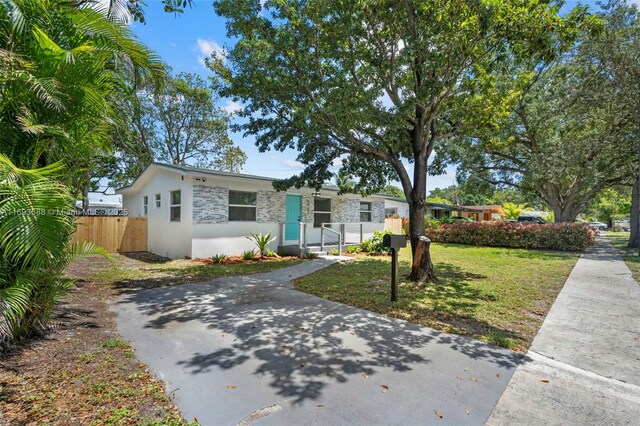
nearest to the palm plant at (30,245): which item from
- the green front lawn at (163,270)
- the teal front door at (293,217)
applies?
the green front lawn at (163,270)

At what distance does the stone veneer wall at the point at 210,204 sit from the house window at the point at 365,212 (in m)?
7.80

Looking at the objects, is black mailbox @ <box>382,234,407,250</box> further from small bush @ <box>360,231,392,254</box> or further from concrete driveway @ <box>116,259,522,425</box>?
small bush @ <box>360,231,392,254</box>

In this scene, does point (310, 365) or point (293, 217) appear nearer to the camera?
point (310, 365)

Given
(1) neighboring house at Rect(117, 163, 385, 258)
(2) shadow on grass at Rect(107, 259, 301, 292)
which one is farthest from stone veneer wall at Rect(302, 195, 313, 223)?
(2) shadow on grass at Rect(107, 259, 301, 292)

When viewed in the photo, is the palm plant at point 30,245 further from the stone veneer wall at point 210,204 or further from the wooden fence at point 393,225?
the wooden fence at point 393,225

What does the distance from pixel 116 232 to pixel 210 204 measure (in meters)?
5.83

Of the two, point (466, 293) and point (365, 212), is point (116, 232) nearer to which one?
point (365, 212)

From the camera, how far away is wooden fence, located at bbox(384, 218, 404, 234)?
19372mm

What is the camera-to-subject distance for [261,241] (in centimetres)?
1177

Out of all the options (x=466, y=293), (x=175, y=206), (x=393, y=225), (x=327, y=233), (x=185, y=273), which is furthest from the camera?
(x=393, y=225)

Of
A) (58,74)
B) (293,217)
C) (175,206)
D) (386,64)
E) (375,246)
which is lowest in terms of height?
(375,246)

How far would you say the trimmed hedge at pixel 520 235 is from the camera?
14844 mm

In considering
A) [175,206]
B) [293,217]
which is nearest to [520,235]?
[293,217]

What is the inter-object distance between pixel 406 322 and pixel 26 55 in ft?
19.4
